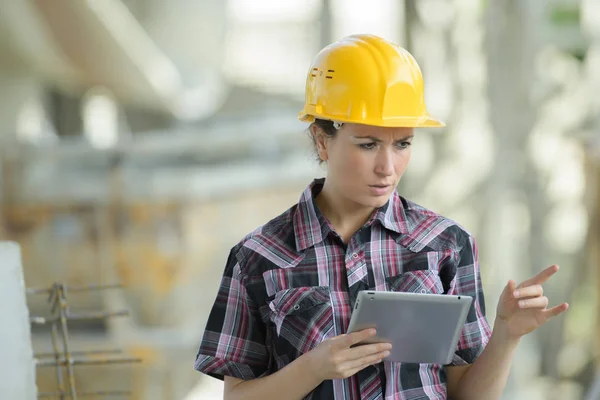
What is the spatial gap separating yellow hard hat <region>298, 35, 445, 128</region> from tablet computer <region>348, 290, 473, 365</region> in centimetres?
31

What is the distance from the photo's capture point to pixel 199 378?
773 centimetres

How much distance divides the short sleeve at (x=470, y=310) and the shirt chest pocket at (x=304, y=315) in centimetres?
25

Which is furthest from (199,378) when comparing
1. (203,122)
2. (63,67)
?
(203,122)

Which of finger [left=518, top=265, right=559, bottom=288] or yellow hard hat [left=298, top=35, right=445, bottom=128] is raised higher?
yellow hard hat [left=298, top=35, right=445, bottom=128]

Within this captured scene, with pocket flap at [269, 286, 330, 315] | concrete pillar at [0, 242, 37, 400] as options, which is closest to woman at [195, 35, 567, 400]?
pocket flap at [269, 286, 330, 315]

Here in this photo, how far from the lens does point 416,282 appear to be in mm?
1737

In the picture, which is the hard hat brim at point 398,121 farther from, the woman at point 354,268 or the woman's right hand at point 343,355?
the woman's right hand at point 343,355

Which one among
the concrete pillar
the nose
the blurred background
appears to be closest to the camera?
the nose

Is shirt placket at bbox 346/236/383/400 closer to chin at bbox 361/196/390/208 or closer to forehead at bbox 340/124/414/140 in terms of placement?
chin at bbox 361/196/390/208

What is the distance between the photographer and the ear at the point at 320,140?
183 cm

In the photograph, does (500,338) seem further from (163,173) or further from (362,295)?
(163,173)

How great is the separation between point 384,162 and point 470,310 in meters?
0.32

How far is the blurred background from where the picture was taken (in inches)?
208

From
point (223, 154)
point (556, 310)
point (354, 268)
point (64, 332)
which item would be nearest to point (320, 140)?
point (354, 268)
